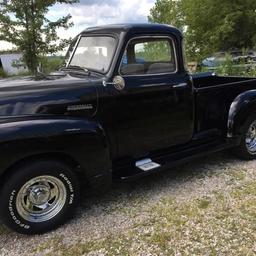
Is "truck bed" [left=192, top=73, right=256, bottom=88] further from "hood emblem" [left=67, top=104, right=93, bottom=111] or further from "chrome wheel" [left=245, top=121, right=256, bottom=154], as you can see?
"hood emblem" [left=67, top=104, right=93, bottom=111]

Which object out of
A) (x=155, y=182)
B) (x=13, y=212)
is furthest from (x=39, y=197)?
(x=155, y=182)

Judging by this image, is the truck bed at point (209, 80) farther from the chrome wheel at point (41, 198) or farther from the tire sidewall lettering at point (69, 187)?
the chrome wheel at point (41, 198)

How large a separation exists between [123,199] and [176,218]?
0.76 m

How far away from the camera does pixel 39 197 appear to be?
12.0 ft

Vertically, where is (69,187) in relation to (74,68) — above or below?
below

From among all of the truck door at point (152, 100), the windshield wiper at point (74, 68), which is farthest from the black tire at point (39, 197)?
the windshield wiper at point (74, 68)

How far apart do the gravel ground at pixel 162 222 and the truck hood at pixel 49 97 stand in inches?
45.6

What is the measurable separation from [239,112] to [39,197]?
303 cm

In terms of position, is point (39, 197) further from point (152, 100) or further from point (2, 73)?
point (2, 73)

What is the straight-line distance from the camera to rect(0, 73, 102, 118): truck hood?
361 cm

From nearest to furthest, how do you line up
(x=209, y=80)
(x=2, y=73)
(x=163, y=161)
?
(x=163, y=161) < (x=209, y=80) < (x=2, y=73)

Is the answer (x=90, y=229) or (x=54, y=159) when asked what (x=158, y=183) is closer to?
(x=90, y=229)

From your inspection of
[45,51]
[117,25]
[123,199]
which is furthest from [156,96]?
[45,51]

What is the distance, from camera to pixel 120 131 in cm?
418
